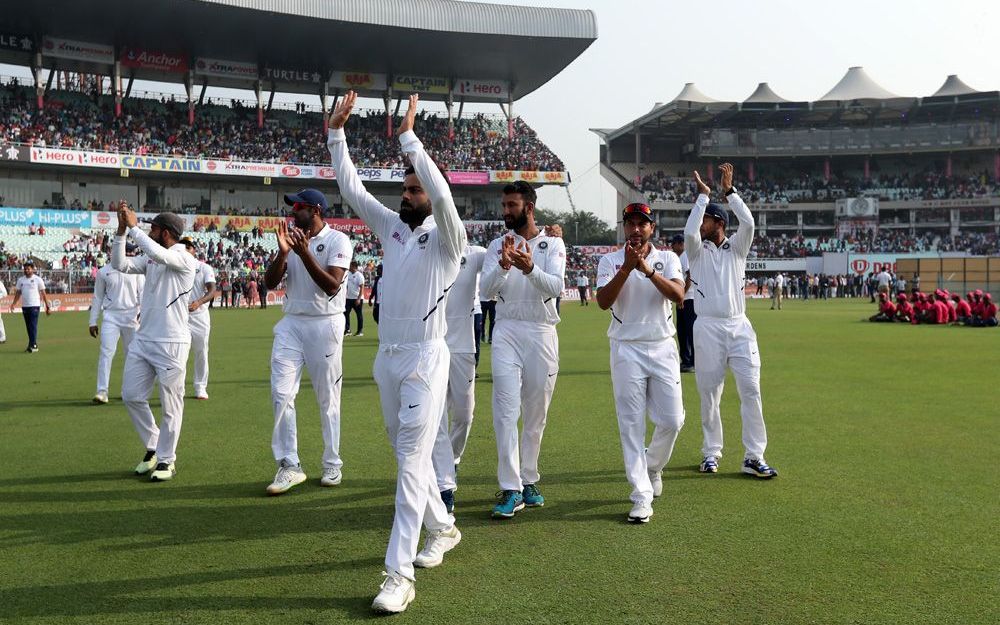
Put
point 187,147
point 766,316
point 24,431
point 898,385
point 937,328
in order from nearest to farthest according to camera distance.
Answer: point 24,431, point 898,385, point 937,328, point 766,316, point 187,147

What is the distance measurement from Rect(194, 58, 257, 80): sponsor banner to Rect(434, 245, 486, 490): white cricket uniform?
165 ft

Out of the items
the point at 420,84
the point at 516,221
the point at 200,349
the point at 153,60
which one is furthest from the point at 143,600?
the point at 420,84

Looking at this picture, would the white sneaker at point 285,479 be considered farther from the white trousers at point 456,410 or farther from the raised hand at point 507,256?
the raised hand at point 507,256

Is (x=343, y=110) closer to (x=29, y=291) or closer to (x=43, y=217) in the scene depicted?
(x=29, y=291)

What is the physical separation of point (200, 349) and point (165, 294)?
4.56m

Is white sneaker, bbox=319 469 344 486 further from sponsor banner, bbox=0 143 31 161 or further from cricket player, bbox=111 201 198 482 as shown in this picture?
sponsor banner, bbox=0 143 31 161

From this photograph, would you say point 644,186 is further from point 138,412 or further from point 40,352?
point 138,412

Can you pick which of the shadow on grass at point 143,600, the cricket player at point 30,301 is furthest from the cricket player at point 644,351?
the cricket player at point 30,301

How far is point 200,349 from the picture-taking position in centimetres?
1138

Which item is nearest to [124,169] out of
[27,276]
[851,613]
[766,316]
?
[27,276]

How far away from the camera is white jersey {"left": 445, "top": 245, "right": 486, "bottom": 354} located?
5.64 meters

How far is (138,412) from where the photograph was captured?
703 centimetres

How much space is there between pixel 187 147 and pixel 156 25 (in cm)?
745

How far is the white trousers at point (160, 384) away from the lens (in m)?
6.86
